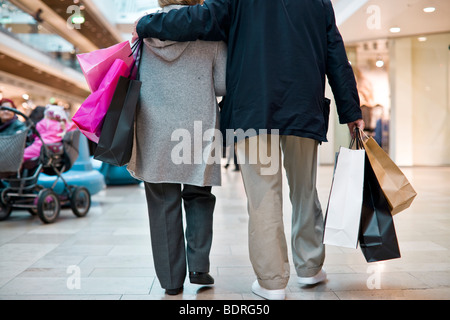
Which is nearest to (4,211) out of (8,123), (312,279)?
(8,123)

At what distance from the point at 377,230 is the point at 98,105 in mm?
1381

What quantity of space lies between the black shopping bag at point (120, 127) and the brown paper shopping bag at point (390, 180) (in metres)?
1.09

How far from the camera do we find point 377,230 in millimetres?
2102

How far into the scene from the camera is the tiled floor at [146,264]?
2.25m

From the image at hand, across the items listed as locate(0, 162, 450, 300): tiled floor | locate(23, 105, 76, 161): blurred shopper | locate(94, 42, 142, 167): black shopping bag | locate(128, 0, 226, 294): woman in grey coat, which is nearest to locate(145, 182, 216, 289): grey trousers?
locate(128, 0, 226, 294): woman in grey coat

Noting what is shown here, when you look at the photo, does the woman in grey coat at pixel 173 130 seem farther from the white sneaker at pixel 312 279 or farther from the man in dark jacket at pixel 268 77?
the white sneaker at pixel 312 279

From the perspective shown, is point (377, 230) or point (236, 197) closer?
point (377, 230)

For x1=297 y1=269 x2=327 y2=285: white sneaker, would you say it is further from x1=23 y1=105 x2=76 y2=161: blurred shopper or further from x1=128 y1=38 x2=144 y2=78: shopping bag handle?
x1=23 y1=105 x2=76 y2=161: blurred shopper

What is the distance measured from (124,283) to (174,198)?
586 mm

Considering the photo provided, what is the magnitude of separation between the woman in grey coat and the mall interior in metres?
0.31

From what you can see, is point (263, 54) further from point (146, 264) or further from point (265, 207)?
point (146, 264)

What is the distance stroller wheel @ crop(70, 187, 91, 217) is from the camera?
4715 mm
